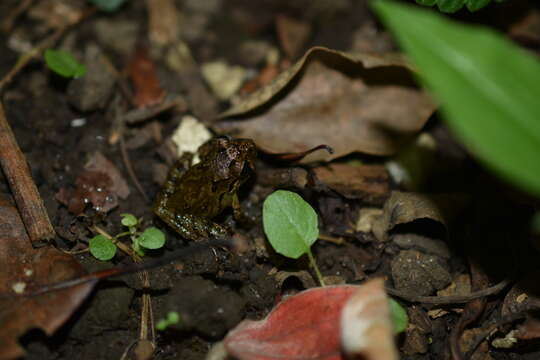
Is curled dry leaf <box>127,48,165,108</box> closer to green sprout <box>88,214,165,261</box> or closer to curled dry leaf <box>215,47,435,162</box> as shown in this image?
curled dry leaf <box>215,47,435,162</box>

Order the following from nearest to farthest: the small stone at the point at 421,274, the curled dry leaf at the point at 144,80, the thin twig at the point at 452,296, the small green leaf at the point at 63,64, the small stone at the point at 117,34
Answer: the thin twig at the point at 452,296, the small stone at the point at 421,274, the small green leaf at the point at 63,64, the curled dry leaf at the point at 144,80, the small stone at the point at 117,34

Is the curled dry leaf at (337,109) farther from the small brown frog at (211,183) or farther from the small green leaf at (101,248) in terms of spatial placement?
the small green leaf at (101,248)

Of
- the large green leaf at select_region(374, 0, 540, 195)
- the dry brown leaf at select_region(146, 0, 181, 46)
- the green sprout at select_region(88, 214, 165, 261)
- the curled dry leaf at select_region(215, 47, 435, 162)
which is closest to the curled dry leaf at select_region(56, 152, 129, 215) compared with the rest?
the green sprout at select_region(88, 214, 165, 261)

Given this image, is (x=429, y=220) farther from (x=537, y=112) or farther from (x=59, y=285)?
(x=59, y=285)

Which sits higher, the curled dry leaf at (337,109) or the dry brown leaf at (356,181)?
the curled dry leaf at (337,109)

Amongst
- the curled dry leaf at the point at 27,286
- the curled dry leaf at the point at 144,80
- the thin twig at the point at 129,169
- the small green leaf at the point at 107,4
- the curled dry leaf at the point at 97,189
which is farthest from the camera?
the small green leaf at the point at 107,4

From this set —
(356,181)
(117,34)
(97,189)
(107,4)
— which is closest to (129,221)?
(97,189)

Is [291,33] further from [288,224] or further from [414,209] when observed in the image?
[288,224]

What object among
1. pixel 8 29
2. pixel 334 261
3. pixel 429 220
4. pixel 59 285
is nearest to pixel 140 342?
pixel 59 285

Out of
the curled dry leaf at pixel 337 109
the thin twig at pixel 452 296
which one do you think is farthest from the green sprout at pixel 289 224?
the curled dry leaf at pixel 337 109
